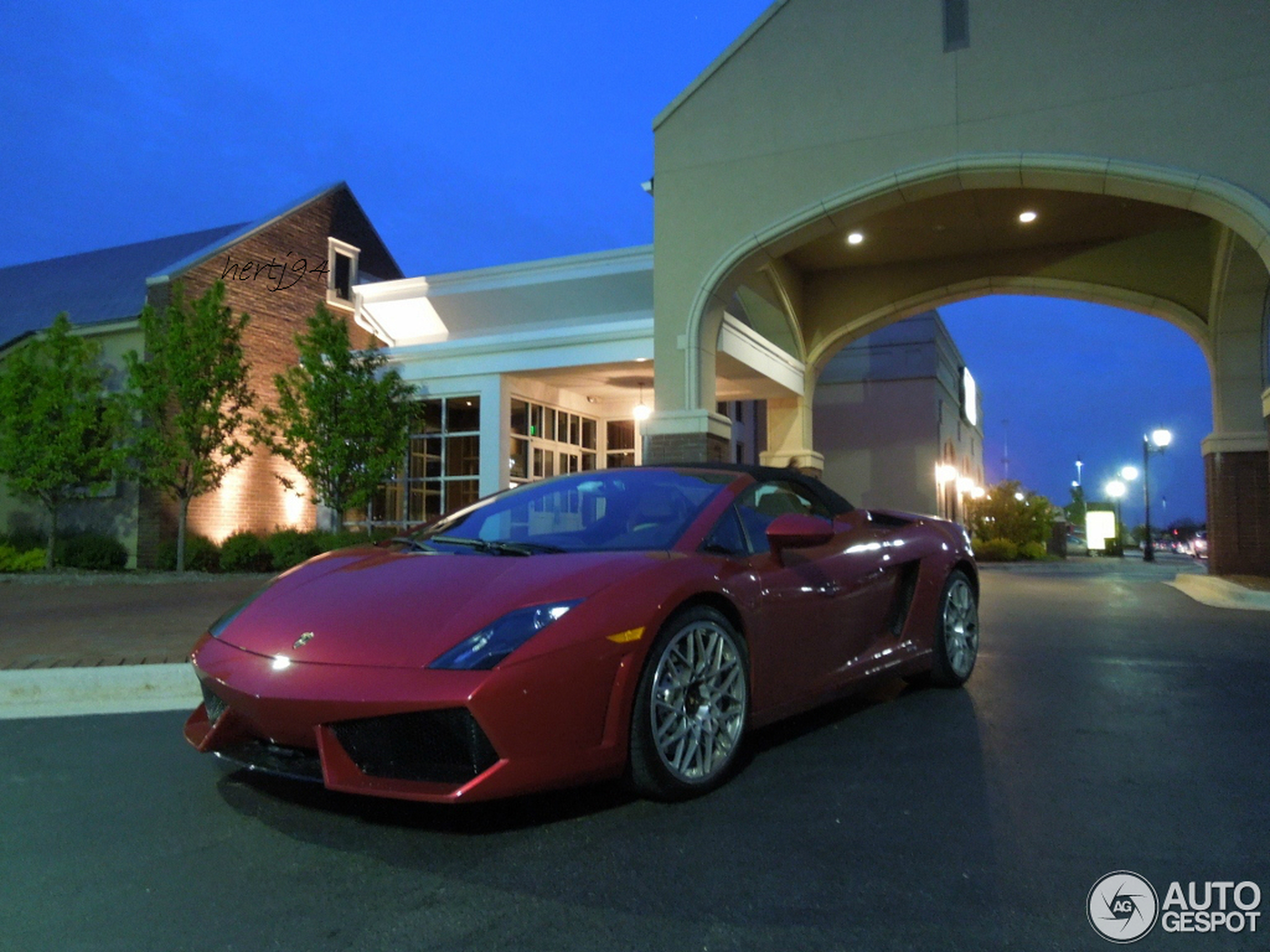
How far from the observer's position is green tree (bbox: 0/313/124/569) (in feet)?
50.7

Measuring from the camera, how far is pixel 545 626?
3.14 metres

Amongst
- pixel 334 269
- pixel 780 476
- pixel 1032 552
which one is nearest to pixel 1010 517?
pixel 1032 552

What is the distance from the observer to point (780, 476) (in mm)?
5016

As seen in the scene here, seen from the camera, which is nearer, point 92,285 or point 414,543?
point 414,543

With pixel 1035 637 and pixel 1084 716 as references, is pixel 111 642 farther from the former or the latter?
pixel 1035 637

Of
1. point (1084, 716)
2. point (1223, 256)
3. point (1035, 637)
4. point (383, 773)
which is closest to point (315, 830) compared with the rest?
point (383, 773)

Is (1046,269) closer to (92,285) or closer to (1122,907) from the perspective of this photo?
(1122,907)

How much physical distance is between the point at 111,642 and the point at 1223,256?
14844 millimetres

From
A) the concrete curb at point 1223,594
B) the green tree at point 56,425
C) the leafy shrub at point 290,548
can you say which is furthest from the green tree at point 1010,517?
the green tree at point 56,425

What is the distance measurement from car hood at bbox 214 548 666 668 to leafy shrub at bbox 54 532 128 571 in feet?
47.0

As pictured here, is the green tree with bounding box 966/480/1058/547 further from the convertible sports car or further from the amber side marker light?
the amber side marker light

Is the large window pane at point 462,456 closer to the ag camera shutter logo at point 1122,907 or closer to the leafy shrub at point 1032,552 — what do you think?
the ag camera shutter logo at point 1122,907

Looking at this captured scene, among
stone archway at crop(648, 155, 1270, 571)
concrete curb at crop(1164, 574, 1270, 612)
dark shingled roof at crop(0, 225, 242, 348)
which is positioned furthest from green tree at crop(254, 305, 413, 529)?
concrete curb at crop(1164, 574, 1270, 612)

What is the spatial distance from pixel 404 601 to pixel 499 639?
19.0 inches
